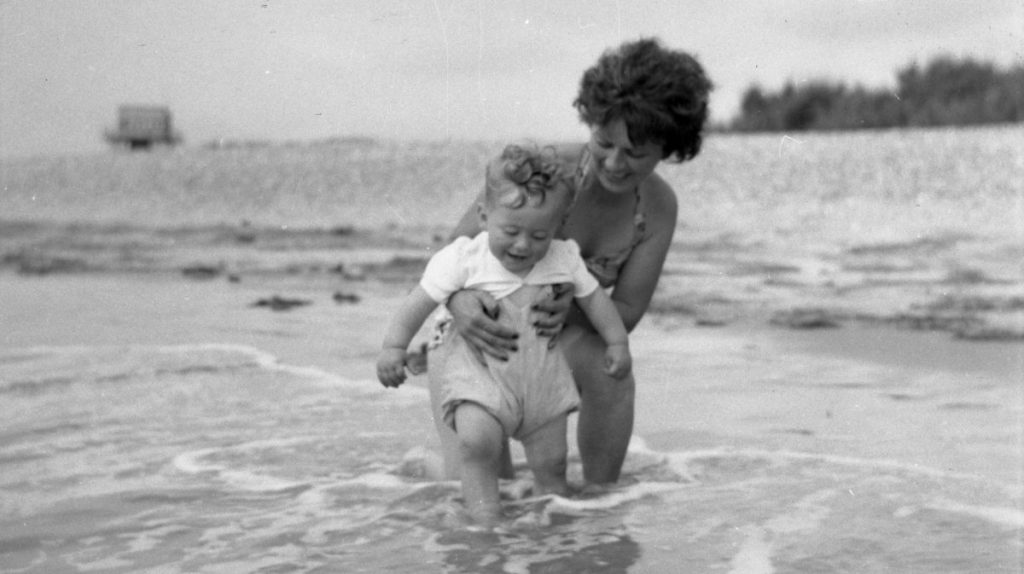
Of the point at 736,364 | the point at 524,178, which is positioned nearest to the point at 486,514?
the point at 524,178

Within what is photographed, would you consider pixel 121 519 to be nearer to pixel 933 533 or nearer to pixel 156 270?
pixel 933 533

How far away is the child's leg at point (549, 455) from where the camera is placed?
3.76 meters

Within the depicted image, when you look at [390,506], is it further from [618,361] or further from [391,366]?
[618,361]

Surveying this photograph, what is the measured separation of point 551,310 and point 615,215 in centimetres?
43

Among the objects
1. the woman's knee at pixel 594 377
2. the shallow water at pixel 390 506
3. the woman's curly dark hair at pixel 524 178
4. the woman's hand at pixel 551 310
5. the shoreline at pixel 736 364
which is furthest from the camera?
the shoreline at pixel 736 364

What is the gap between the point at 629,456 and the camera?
4484 millimetres

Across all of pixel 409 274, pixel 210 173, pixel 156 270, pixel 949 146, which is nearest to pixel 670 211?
pixel 409 274

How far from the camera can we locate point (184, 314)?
7.95 meters

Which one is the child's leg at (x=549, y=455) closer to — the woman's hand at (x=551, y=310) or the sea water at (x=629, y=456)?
the sea water at (x=629, y=456)

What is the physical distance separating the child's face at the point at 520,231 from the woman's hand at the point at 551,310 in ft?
0.36

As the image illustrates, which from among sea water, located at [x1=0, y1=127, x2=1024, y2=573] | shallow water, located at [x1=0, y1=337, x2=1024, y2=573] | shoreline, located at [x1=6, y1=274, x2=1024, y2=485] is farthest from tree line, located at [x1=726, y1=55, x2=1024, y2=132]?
shallow water, located at [x1=0, y1=337, x2=1024, y2=573]

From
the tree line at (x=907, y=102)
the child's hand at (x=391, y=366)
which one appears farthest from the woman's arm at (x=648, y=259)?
the tree line at (x=907, y=102)

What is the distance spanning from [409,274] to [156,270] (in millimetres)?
2000

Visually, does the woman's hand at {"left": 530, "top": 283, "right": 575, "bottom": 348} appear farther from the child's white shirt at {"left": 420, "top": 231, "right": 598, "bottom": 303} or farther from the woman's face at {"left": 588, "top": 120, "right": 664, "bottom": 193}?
the woman's face at {"left": 588, "top": 120, "right": 664, "bottom": 193}
